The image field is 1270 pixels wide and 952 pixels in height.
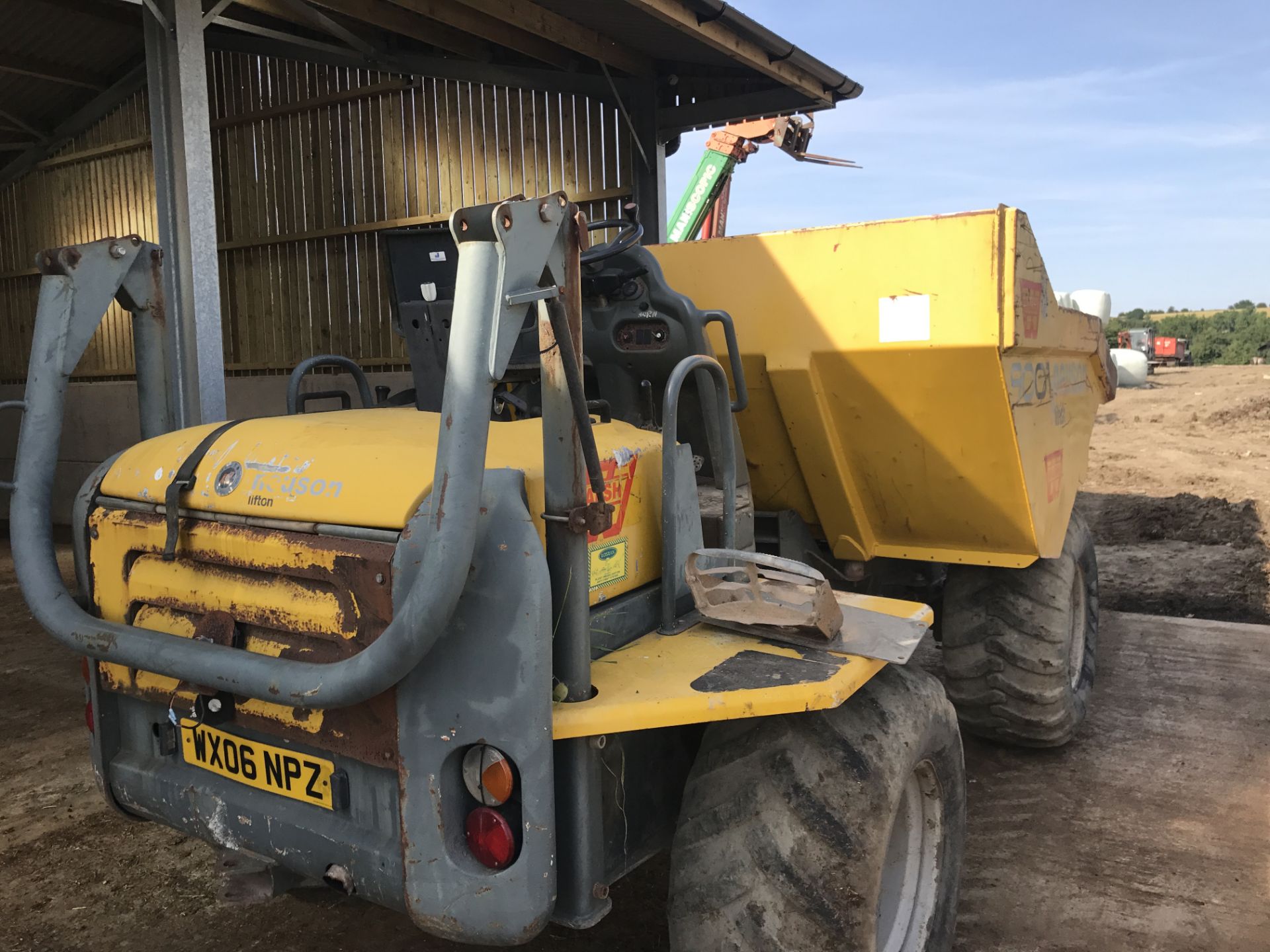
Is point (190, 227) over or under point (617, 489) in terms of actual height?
over

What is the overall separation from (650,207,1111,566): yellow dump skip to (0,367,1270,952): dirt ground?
1.02 meters

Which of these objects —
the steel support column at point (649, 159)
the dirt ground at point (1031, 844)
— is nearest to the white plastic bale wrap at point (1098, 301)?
the dirt ground at point (1031, 844)

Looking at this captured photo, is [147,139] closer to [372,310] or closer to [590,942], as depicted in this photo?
[372,310]

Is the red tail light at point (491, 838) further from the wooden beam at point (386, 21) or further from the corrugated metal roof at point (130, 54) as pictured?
the wooden beam at point (386, 21)

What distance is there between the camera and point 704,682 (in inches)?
85.1

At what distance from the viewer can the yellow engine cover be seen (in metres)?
2.15

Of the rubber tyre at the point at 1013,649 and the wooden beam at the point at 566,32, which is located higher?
the wooden beam at the point at 566,32

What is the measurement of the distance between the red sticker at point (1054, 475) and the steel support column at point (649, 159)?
502 cm

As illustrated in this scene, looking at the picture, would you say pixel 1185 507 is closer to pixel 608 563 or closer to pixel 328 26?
pixel 328 26

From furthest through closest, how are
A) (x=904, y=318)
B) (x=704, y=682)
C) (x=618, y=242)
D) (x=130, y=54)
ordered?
(x=130, y=54)
(x=904, y=318)
(x=618, y=242)
(x=704, y=682)

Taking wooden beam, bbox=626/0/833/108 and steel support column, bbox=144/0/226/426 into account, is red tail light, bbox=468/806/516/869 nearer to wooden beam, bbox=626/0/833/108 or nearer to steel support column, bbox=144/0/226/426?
steel support column, bbox=144/0/226/426

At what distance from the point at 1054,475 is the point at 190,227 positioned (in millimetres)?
4753

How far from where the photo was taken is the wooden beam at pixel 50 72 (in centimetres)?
1037

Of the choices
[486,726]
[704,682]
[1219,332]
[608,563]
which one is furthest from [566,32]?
[1219,332]
